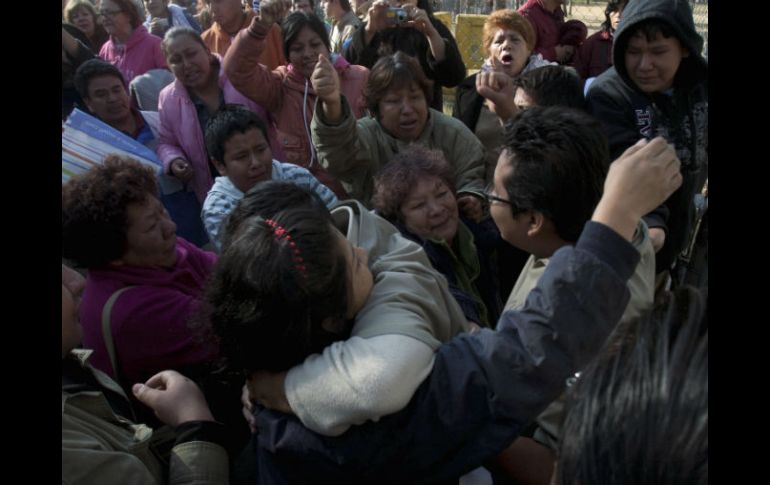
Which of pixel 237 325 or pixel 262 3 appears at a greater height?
pixel 262 3

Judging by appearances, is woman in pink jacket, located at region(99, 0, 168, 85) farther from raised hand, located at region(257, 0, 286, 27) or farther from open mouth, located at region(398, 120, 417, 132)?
open mouth, located at region(398, 120, 417, 132)

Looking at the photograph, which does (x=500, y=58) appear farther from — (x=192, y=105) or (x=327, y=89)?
(x=192, y=105)

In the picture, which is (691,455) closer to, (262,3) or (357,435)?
(357,435)

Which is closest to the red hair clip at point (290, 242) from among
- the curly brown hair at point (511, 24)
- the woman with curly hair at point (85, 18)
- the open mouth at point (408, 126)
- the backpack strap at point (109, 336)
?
the backpack strap at point (109, 336)

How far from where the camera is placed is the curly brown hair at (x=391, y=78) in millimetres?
2820

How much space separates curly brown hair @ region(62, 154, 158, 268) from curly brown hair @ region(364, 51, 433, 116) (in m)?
1.26

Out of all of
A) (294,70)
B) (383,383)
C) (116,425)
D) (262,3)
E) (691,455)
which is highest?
(262,3)

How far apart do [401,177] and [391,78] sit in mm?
743

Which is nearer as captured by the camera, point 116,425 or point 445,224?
point 116,425

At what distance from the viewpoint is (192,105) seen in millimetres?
3332

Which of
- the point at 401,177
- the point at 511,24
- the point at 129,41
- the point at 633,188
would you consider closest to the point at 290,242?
the point at 633,188
